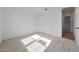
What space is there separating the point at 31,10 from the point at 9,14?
0.25m

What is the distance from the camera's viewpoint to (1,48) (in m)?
1.21

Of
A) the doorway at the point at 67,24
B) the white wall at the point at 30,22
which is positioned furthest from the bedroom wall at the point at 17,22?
the doorway at the point at 67,24

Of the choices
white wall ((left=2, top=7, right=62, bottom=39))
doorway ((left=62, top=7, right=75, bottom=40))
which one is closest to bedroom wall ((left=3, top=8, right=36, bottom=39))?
white wall ((left=2, top=7, right=62, bottom=39))

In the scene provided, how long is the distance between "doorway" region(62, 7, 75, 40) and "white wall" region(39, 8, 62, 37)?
0.04 metres

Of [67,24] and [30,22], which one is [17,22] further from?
[67,24]

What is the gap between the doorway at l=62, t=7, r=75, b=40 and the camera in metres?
1.24

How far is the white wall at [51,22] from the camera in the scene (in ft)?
4.11

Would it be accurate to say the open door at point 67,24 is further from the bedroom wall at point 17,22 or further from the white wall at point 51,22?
the bedroom wall at point 17,22

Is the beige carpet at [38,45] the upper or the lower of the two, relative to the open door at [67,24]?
lower

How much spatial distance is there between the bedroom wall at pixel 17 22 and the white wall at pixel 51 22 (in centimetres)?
9

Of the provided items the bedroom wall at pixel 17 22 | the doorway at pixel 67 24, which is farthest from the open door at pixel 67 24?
the bedroom wall at pixel 17 22

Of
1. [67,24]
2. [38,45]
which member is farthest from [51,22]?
[38,45]

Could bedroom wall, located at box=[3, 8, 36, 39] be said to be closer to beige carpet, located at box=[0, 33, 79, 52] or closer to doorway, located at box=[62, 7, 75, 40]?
beige carpet, located at box=[0, 33, 79, 52]

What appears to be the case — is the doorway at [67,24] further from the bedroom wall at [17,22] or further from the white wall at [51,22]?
the bedroom wall at [17,22]
